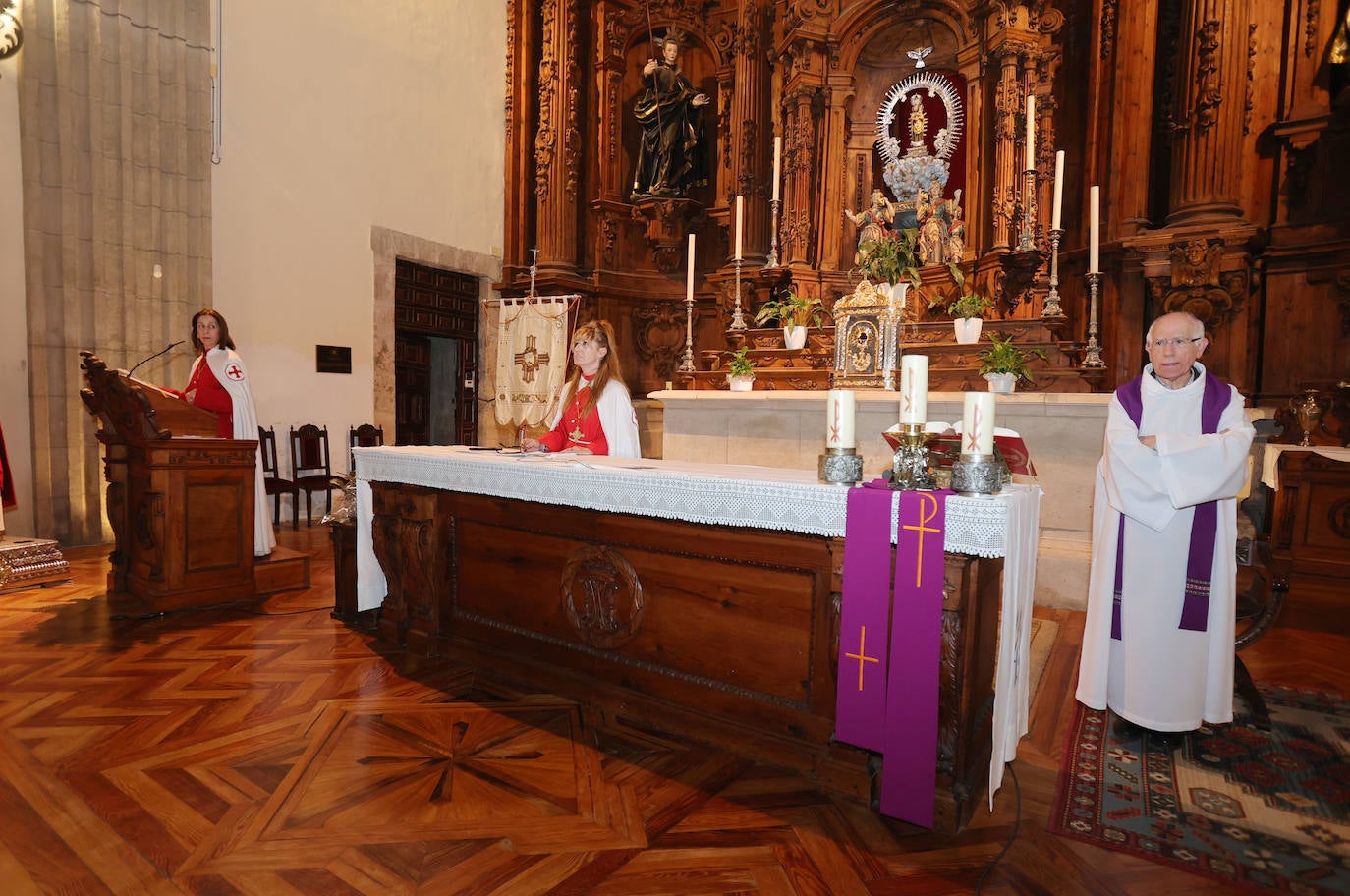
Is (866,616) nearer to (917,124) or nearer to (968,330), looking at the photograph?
(968,330)

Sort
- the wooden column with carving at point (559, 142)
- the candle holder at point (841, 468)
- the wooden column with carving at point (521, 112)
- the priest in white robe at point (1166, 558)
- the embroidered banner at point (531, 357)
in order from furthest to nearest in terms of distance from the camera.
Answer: the wooden column with carving at point (521, 112) → the wooden column with carving at point (559, 142) → the embroidered banner at point (531, 357) → the priest in white robe at point (1166, 558) → the candle holder at point (841, 468)

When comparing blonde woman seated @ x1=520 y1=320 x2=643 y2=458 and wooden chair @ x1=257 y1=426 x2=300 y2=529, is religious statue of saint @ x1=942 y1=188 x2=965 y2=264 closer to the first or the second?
blonde woman seated @ x1=520 y1=320 x2=643 y2=458

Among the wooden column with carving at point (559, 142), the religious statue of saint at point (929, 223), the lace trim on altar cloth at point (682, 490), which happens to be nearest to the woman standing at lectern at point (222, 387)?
the lace trim on altar cloth at point (682, 490)

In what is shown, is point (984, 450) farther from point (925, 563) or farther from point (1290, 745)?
point (1290, 745)

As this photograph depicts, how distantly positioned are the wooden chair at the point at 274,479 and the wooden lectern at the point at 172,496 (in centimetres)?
216

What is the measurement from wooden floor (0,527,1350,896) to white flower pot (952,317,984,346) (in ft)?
8.39

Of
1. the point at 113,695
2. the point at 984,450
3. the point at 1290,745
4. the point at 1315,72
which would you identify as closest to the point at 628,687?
the point at 984,450

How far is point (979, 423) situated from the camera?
88.9 inches

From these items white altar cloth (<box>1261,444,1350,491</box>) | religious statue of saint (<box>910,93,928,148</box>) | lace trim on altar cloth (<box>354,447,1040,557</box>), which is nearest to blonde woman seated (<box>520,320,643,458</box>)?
lace trim on altar cloth (<box>354,447,1040,557</box>)

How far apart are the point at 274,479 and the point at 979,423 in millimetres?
6710

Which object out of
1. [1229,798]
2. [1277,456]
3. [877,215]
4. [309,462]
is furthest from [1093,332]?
[309,462]

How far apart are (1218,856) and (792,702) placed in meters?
1.25

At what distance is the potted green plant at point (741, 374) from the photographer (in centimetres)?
587

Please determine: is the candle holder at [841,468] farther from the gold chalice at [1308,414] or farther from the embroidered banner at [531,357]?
the gold chalice at [1308,414]
